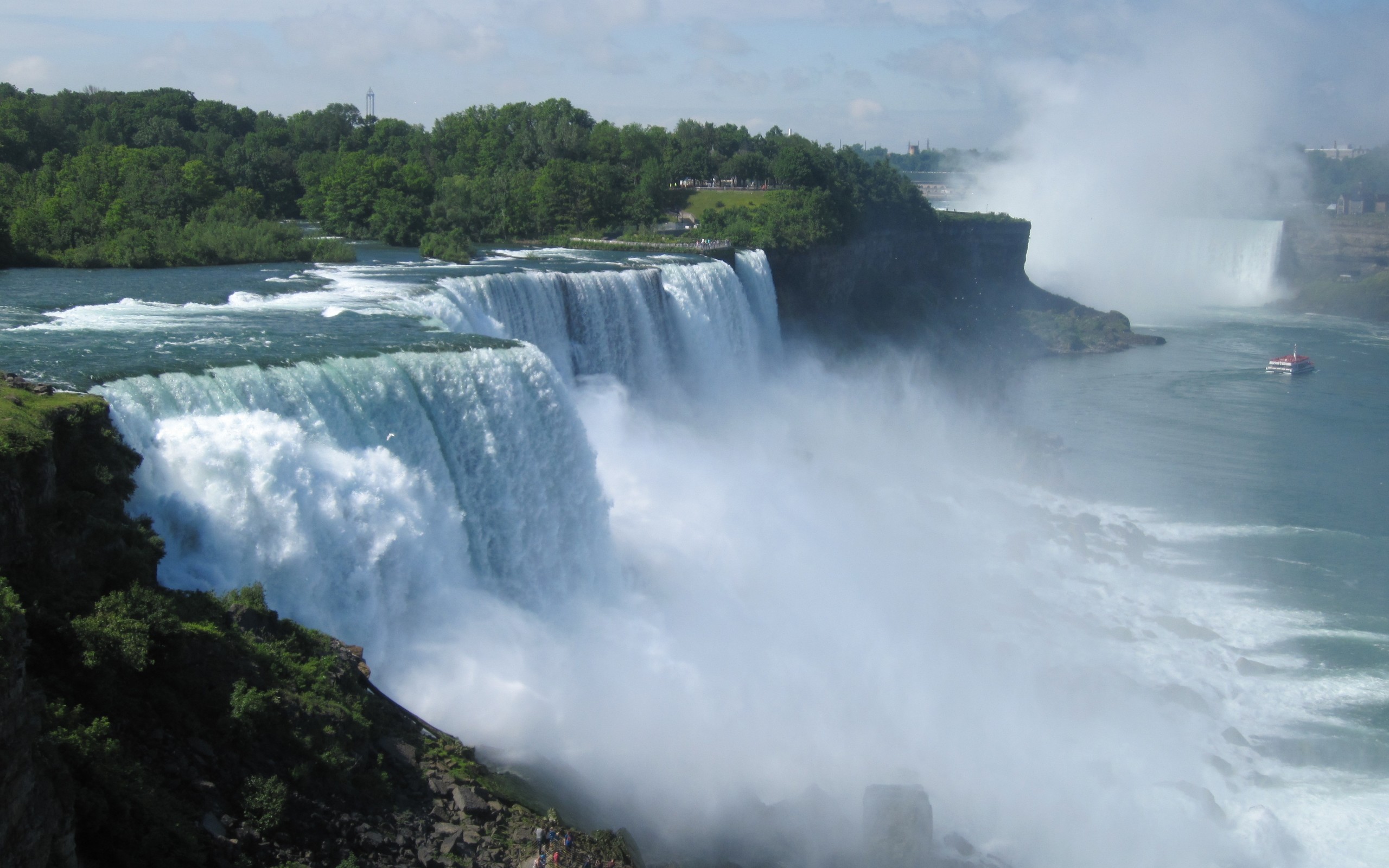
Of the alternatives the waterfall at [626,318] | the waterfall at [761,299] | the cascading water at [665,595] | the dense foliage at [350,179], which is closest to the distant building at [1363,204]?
the dense foliage at [350,179]

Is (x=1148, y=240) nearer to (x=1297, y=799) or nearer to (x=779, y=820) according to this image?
(x=1297, y=799)

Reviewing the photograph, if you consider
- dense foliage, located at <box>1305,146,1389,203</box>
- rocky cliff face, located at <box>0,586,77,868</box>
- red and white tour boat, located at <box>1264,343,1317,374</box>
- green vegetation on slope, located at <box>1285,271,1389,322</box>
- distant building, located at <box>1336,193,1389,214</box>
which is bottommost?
red and white tour boat, located at <box>1264,343,1317,374</box>

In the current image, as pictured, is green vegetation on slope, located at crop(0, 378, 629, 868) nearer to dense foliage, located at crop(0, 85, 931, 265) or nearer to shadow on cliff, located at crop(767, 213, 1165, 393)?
dense foliage, located at crop(0, 85, 931, 265)

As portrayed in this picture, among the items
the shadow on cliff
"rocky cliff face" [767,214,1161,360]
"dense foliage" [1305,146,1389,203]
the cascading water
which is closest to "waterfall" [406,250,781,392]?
the cascading water

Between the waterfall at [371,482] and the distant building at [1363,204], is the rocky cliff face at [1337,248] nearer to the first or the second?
the distant building at [1363,204]

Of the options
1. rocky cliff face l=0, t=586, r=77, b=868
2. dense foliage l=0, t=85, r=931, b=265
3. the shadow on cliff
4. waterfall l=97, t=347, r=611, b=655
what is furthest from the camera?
the shadow on cliff

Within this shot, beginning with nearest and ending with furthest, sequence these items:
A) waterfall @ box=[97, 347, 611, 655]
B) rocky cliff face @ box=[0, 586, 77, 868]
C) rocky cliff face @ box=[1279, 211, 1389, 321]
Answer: rocky cliff face @ box=[0, 586, 77, 868]
waterfall @ box=[97, 347, 611, 655]
rocky cliff face @ box=[1279, 211, 1389, 321]
